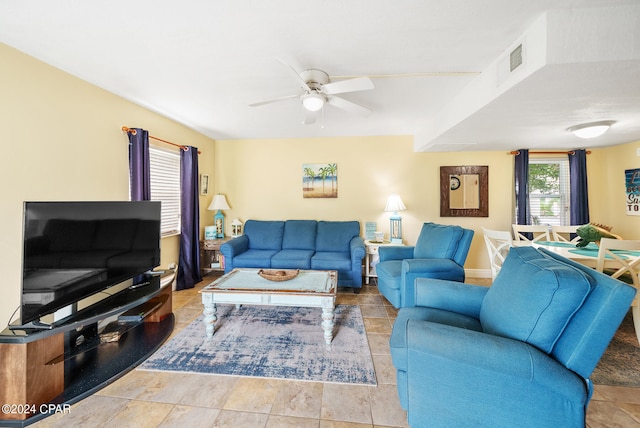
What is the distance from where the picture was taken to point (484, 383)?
1.05m

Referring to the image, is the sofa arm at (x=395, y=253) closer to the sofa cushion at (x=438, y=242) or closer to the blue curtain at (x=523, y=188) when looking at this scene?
the sofa cushion at (x=438, y=242)

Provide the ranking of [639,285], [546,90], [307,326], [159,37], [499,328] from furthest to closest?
[307,326], [639,285], [546,90], [159,37], [499,328]

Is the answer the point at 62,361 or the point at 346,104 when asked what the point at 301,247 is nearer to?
the point at 346,104

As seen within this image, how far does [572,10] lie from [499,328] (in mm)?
1886

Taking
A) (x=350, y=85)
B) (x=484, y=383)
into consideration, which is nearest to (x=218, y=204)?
(x=350, y=85)

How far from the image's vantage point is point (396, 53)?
1.88 metres

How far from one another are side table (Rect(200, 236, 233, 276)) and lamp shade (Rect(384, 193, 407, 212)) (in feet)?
8.69

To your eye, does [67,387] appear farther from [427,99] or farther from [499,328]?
[427,99]

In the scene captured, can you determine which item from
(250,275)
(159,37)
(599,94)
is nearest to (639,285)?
(599,94)

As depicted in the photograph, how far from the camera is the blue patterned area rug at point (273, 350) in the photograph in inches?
70.5

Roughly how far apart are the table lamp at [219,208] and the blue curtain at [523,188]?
4663 mm

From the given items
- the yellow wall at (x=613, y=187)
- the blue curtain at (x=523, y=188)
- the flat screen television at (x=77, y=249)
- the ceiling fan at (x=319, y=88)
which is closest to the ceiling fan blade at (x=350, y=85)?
the ceiling fan at (x=319, y=88)

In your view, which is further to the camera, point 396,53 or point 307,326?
point 307,326

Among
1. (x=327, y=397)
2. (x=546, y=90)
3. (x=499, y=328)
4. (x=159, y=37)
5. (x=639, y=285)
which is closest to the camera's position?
(x=499, y=328)
